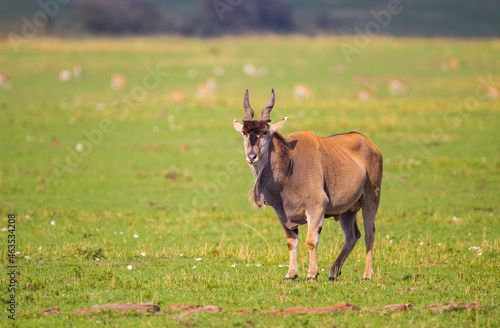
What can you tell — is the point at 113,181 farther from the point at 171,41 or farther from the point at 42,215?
the point at 171,41

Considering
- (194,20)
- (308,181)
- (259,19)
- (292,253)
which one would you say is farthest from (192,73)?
(292,253)

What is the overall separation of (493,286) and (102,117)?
21.5 metres

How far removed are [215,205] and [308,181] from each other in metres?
7.11

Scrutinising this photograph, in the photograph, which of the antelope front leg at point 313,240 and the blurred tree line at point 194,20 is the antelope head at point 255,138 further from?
the blurred tree line at point 194,20

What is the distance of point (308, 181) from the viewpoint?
876 centimetres

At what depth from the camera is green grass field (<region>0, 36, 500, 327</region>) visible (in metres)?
7.97

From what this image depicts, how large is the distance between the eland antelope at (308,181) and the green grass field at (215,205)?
0.58 meters

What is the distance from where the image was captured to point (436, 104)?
30609 millimetres

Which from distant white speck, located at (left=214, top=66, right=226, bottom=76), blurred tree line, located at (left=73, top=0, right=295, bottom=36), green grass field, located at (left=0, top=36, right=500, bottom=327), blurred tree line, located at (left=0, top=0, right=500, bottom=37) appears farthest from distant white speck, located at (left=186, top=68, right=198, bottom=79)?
blurred tree line, located at (left=73, top=0, right=295, bottom=36)

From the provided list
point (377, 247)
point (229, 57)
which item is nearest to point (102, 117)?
point (377, 247)

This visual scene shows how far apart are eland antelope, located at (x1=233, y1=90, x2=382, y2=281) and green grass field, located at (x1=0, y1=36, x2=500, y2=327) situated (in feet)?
1.91

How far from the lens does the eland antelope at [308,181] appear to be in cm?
858

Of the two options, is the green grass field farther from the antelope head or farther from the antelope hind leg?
the antelope head

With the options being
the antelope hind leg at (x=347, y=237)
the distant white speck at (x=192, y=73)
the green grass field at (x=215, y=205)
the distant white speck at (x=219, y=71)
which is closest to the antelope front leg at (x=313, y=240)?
the green grass field at (x=215, y=205)
